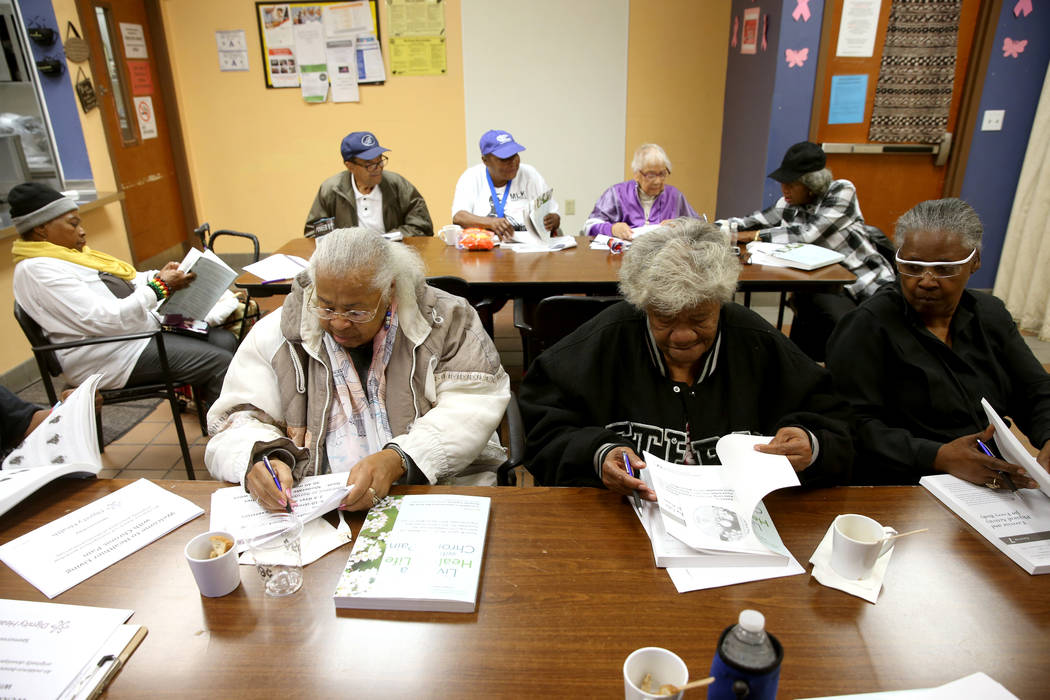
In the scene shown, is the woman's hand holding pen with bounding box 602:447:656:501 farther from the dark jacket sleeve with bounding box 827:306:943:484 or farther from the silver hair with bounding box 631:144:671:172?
the silver hair with bounding box 631:144:671:172

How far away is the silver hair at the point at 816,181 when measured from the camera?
335cm

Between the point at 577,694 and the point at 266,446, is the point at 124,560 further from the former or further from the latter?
the point at 577,694

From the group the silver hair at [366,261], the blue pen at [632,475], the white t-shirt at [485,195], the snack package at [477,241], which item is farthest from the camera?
the white t-shirt at [485,195]

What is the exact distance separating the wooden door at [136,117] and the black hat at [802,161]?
15.5ft

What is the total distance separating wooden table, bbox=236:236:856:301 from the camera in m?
2.97

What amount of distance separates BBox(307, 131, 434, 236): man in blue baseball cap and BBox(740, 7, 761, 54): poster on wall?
8.98ft

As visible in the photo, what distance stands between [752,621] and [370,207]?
378 centimetres

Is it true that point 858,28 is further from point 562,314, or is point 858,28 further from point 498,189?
point 562,314

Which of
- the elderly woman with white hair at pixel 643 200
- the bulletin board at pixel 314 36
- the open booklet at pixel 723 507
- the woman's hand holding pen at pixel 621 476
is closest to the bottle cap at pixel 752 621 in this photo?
the open booklet at pixel 723 507

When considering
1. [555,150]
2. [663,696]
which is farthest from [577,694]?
[555,150]

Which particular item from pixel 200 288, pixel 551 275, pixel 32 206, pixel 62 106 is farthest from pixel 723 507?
pixel 62 106

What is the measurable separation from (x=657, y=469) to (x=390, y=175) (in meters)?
3.35

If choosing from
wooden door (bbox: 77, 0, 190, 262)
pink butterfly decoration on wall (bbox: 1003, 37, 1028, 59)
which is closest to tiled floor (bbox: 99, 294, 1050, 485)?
wooden door (bbox: 77, 0, 190, 262)

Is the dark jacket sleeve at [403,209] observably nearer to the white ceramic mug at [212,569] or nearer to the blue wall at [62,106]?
the blue wall at [62,106]
